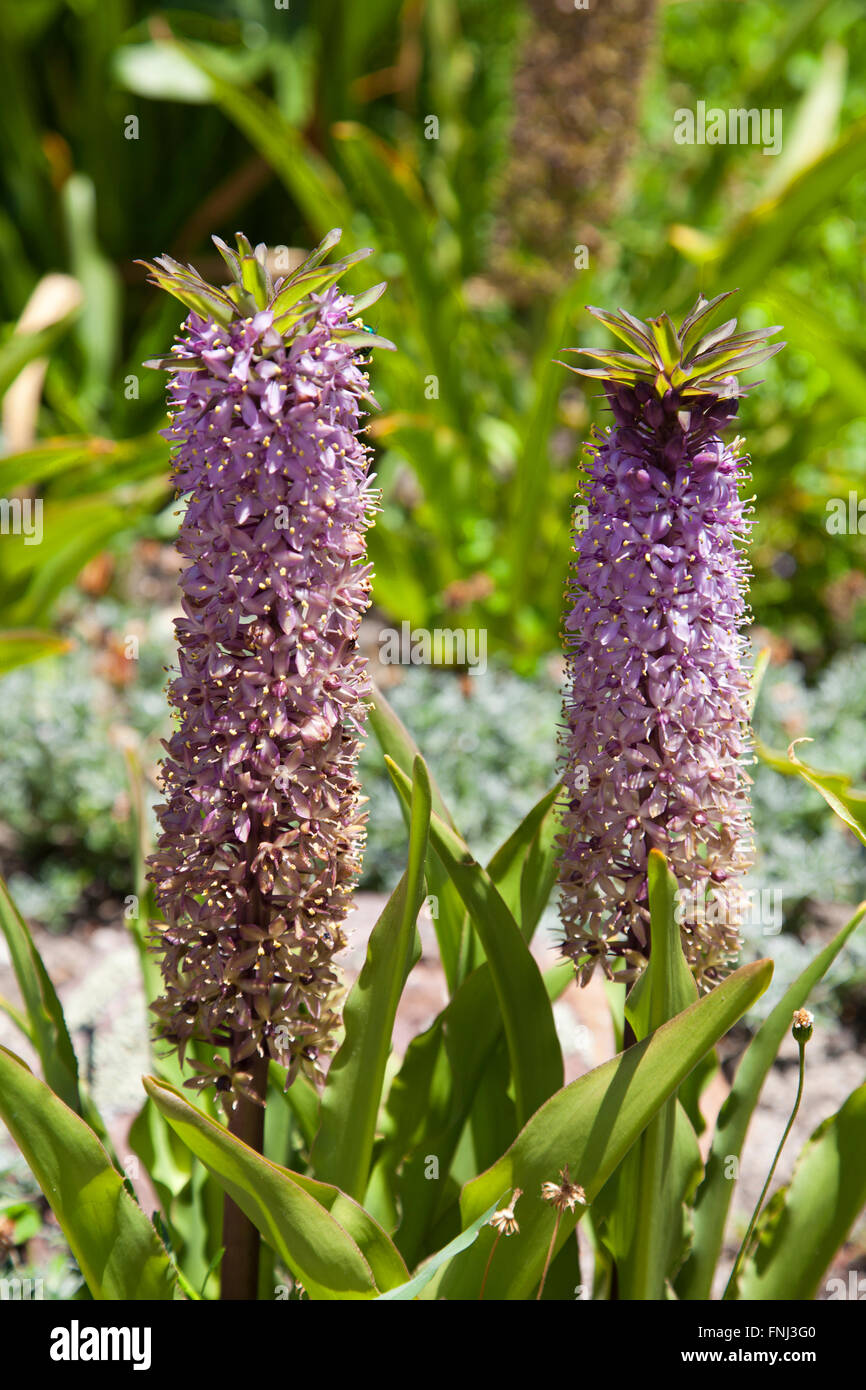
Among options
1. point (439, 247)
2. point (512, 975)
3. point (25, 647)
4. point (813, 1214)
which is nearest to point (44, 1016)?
point (512, 975)

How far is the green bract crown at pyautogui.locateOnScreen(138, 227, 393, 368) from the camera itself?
1.30 meters

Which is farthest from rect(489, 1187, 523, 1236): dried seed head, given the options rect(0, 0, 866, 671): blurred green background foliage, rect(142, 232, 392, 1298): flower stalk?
rect(0, 0, 866, 671): blurred green background foliage

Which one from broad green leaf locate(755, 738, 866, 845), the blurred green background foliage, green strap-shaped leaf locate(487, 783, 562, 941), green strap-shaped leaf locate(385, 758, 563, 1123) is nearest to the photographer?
green strap-shaped leaf locate(385, 758, 563, 1123)

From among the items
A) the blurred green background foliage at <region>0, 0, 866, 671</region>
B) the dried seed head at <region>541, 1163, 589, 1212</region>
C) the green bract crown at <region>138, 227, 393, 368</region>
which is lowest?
the dried seed head at <region>541, 1163, 589, 1212</region>

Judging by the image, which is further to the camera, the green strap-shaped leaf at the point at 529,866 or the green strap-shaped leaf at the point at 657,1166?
the green strap-shaped leaf at the point at 529,866

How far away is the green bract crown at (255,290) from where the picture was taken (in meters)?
1.30

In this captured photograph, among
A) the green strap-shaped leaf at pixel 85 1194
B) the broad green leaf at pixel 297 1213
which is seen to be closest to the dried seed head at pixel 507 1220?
the broad green leaf at pixel 297 1213

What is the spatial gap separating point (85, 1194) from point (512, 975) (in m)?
0.57

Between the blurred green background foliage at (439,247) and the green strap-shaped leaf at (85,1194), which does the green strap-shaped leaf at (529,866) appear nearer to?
the green strap-shaped leaf at (85,1194)

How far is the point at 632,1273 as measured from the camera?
1555 mm

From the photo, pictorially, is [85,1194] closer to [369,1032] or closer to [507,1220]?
[369,1032]

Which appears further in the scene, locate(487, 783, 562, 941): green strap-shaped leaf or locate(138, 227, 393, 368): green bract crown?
locate(487, 783, 562, 941): green strap-shaped leaf

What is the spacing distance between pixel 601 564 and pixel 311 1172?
85 centimetres

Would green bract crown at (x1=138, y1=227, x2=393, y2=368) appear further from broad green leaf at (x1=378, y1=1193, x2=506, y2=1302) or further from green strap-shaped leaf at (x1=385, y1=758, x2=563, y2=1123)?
broad green leaf at (x1=378, y1=1193, x2=506, y2=1302)
